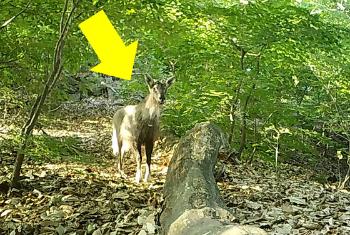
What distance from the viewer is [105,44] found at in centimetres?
358

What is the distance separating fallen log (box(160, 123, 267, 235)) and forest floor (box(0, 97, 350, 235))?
23 centimetres

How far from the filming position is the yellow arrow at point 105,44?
11.5ft

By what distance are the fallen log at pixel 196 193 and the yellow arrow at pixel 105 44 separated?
3.65 ft

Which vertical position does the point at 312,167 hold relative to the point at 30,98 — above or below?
below

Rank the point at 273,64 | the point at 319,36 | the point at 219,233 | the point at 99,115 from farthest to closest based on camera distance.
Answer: the point at 99,115, the point at 273,64, the point at 319,36, the point at 219,233

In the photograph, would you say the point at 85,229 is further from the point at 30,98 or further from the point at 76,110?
the point at 76,110

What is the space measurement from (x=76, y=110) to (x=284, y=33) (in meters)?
12.3

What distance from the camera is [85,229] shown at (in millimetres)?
4684

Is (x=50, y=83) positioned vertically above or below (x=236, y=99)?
above

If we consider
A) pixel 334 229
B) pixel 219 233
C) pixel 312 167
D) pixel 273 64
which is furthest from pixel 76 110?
pixel 219 233

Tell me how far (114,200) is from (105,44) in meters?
2.65

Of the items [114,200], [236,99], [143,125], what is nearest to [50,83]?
[114,200]

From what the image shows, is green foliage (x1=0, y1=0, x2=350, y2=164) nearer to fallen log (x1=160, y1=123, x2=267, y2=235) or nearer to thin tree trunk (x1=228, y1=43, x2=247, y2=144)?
thin tree trunk (x1=228, y1=43, x2=247, y2=144)

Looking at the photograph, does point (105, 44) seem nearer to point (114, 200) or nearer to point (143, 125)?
point (114, 200)
